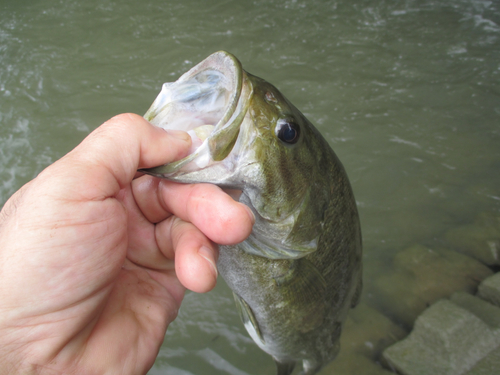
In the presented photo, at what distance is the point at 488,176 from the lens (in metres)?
4.06

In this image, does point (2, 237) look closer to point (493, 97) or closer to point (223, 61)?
point (223, 61)

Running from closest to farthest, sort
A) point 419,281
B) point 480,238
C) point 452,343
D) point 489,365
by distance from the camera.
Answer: point 489,365 → point 452,343 → point 419,281 → point 480,238

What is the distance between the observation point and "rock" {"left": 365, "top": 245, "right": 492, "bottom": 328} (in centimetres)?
299

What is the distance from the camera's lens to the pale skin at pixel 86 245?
3.43 ft


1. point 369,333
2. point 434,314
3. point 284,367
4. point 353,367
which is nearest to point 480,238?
point 434,314

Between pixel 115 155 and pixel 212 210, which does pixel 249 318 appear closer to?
pixel 212 210

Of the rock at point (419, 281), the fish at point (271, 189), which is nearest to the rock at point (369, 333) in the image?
the rock at point (419, 281)

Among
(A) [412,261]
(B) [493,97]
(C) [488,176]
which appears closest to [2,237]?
(A) [412,261]

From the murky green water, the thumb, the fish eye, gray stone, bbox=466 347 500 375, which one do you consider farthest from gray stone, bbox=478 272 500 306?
the thumb

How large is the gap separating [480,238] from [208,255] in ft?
10.4

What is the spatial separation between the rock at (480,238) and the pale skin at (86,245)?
2982mm

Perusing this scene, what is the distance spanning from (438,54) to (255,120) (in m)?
5.93

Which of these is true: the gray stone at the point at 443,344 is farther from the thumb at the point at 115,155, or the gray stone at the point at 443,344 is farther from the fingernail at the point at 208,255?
the thumb at the point at 115,155

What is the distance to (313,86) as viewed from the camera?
5.29m
